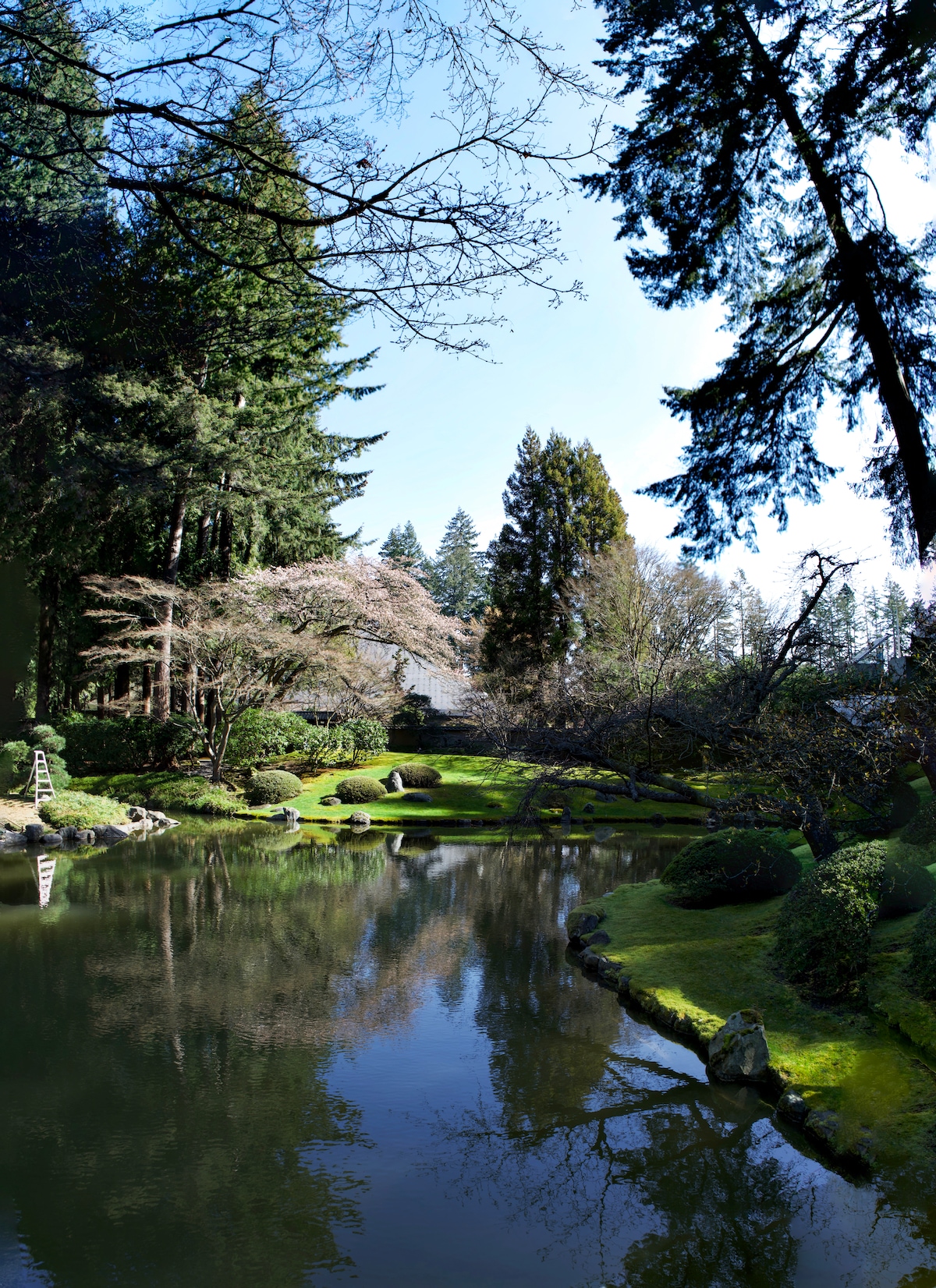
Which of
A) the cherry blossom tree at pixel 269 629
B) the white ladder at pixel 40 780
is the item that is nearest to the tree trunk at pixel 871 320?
the cherry blossom tree at pixel 269 629

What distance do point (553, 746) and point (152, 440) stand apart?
16.6 metres

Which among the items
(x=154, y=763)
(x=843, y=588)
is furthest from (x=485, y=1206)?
(x=154, y=763)

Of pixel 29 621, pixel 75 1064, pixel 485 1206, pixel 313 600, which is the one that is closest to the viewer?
pixel 485 1206

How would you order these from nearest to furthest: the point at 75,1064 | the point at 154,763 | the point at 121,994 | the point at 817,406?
the point at 75,1064, the point at 121,994, the point at 817,406, the point at 154,763

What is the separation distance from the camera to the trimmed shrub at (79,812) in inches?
599

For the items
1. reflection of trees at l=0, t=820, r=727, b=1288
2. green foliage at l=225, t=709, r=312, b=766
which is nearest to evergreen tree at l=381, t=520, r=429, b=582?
green foliage at l=225, t=709, r=312, b=766

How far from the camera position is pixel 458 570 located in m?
56.3

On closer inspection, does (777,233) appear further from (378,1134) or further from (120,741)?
(120,741)

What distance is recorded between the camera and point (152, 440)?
20016 millimetres

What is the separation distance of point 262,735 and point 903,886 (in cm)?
1735

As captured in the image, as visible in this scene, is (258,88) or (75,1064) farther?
(75,1064)

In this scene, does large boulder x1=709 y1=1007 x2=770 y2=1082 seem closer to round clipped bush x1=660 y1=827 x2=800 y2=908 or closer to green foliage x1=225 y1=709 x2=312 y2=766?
round clipped bush x1=660 y1=827 x2=800 y2=908

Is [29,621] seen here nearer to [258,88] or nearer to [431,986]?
[431,986]

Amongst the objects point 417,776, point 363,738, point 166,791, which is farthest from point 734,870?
point 363,738
